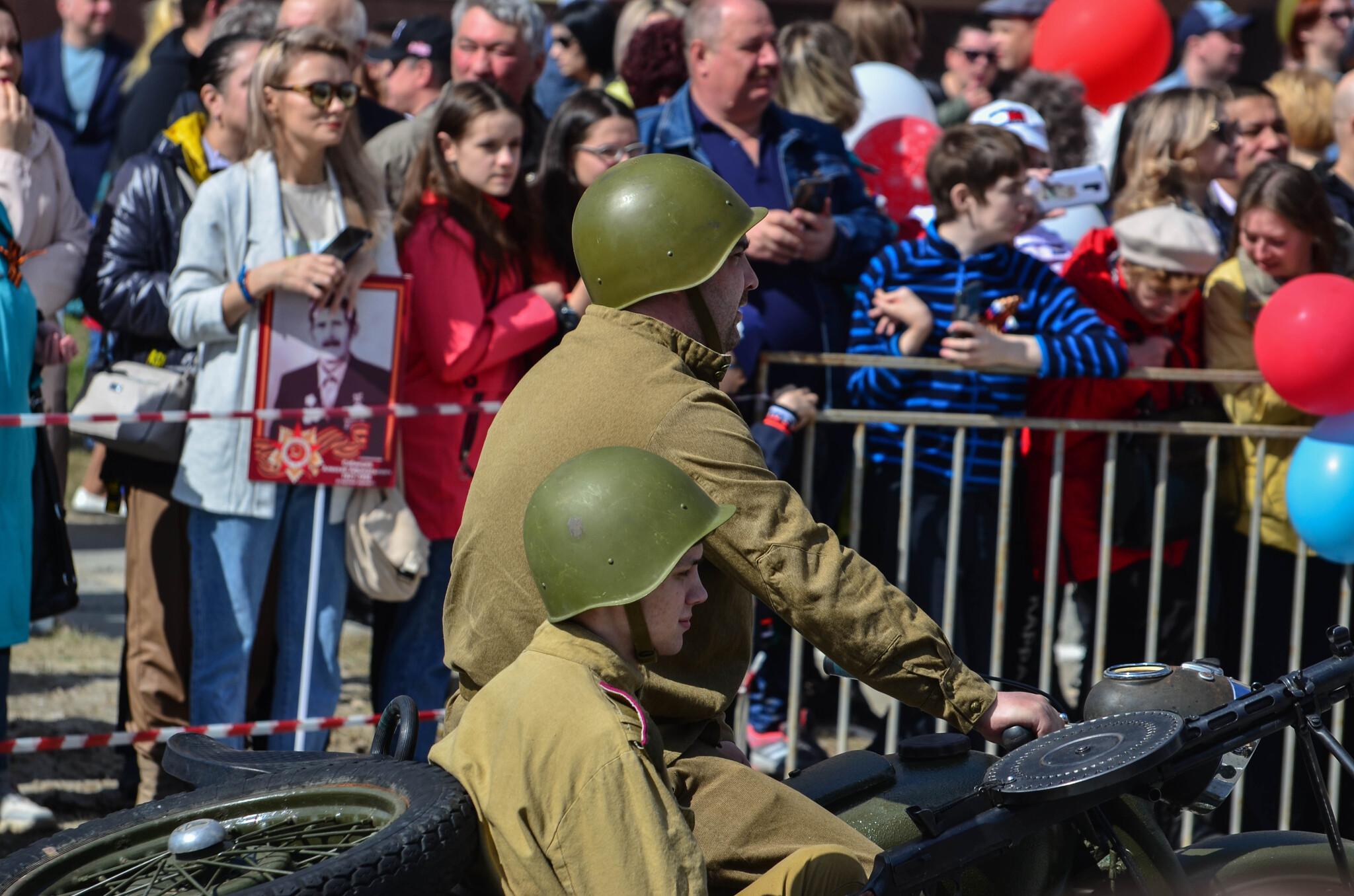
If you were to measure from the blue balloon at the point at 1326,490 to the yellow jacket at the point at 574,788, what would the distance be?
10.2ft

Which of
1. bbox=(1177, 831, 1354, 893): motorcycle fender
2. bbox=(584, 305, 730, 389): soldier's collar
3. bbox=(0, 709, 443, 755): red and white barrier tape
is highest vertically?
bbox=(584, 305, 730, 389): soldier's collar

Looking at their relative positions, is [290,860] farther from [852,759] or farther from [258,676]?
[258,676]

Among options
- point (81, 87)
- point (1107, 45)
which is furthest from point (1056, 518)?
point (81, 87)

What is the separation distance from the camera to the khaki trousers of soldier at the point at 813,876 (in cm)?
229

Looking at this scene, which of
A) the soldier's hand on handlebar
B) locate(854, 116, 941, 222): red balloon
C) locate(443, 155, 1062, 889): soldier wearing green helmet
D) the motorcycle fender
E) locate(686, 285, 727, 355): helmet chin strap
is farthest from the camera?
locate(854, 116, 941, 222): red balloon

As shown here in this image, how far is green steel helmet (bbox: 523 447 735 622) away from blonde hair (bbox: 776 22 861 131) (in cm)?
436

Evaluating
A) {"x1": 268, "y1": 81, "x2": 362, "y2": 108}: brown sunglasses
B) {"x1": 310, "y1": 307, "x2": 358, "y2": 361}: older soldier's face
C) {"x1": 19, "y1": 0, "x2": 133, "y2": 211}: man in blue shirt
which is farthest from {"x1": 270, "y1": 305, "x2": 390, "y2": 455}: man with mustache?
{"x1": 19, "y1": 0, "x2": 133, "y2": 211}: man in blue shirt

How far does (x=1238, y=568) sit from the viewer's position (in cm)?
527

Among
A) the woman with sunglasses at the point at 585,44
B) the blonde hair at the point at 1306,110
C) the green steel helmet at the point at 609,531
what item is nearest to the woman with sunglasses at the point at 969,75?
the blonde hair at the point at 1306,110

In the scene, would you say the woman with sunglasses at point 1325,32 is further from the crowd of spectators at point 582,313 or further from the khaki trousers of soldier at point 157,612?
the khaki trousers of soldier at point 157,612

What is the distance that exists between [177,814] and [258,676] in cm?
276

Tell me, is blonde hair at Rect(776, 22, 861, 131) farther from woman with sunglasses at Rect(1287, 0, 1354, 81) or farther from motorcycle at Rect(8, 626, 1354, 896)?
woman with sunglasses at Rect(1287, 0, 1354, 81)

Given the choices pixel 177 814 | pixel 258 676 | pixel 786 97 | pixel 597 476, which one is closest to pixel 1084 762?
pixel 597 476

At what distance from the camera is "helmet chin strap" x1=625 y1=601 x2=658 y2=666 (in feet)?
7.82
